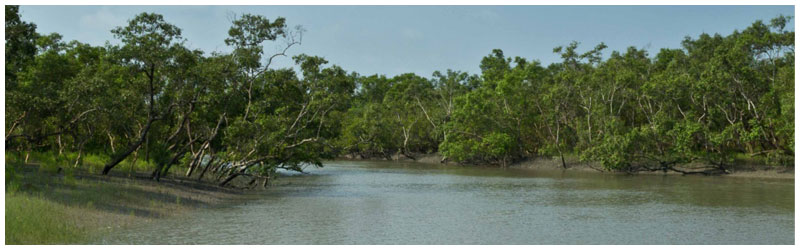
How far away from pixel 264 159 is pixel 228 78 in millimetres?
4646

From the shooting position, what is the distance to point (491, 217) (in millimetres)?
22359

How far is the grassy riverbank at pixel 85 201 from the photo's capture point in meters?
15.8

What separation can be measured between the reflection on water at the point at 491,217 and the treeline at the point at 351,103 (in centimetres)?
464

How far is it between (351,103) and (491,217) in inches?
842

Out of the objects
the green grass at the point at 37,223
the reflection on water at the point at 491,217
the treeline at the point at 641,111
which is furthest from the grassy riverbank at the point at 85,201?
the treeline at the point at 641,111

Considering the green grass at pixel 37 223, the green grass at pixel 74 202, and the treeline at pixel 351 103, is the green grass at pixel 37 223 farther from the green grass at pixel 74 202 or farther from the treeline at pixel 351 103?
the treeline at pixel 351 103

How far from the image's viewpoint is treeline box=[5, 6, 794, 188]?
2806 cm

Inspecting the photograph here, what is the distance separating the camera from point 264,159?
32406mm

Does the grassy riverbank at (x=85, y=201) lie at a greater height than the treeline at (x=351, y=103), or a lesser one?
lesser

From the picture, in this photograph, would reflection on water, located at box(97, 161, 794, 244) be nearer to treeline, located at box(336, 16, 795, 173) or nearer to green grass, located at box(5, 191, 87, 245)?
green grass, located at box(5, 191, 87, 245)

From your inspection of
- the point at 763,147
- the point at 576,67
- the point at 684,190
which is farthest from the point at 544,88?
the point at 684,190

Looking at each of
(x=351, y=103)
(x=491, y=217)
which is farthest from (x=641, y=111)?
(x=491, y=217)

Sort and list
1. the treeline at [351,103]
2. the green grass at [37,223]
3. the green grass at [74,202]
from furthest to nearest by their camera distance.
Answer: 1. the treeline at [351,103]
2. the green grass at [74,202]
3. the green grass at [37,223]

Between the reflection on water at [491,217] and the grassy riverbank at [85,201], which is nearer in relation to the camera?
the grassy riverbank at [85,201]
